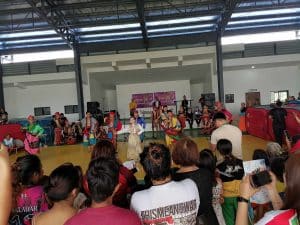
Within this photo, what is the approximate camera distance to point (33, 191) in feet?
7.01

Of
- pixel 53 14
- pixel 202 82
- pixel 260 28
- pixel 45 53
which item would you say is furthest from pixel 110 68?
pixel 260 28

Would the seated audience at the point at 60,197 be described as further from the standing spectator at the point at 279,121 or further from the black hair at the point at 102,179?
the standing spectator at the point at 279,121

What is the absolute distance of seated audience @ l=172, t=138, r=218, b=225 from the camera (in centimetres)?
217

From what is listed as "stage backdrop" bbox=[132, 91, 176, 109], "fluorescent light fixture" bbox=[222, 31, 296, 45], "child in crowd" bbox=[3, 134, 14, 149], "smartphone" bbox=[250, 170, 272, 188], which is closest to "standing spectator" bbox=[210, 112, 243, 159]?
"smartphone" bbox=[250, 170, 272, 188]

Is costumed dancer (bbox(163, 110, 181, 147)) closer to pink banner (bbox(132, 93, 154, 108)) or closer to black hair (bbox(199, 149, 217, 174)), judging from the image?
black hair (bbox(199, 149, 217, 174))

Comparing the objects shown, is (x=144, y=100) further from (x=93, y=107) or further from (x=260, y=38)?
(x=260, y=38)

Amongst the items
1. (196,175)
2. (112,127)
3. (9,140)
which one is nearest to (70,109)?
(9,140)

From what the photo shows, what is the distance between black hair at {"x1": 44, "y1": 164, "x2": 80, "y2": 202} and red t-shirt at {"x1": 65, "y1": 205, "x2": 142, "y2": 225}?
0.34 m

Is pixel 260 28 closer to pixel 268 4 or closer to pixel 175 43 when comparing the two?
pixel 268 4

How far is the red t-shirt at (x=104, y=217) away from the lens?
58.6 inches

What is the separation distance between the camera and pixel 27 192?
213 centimetres

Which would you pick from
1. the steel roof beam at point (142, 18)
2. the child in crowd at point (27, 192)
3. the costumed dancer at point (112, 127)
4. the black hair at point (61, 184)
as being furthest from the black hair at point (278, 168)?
the steel roof beam at point (142, 18)

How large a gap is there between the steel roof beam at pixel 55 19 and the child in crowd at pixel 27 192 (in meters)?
11.0

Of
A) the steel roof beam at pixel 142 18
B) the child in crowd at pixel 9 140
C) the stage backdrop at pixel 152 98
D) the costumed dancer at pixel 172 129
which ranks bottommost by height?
the child in crowd at pixel 9 140
